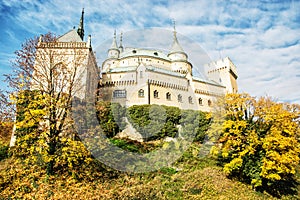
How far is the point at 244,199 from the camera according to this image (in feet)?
45.7

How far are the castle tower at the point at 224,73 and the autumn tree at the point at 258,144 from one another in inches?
1307

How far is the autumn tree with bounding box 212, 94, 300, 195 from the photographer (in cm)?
1476

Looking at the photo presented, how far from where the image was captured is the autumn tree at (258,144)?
48.4 feet

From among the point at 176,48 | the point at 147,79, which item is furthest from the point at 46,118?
the point at 176,48

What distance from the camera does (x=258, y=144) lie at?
605 inches

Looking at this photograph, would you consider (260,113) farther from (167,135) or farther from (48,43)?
(48,43)

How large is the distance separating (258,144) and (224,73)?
125ft

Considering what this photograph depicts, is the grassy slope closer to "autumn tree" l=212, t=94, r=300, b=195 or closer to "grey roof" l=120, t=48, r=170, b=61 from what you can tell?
"autumn tree" l=212, t=94, r=300, b=195

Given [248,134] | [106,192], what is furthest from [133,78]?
[106,192]

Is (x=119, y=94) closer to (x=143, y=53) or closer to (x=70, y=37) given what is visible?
(x=70, y=37)

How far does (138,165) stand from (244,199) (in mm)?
7762

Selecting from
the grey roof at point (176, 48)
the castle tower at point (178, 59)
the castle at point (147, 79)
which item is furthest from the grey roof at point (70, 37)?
the grey roof at point (176, 48)

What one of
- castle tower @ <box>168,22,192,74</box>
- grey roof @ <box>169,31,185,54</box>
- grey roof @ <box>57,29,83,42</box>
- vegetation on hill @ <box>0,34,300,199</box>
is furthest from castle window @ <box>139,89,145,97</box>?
grey roof @ <box>169,31,185,54</box>

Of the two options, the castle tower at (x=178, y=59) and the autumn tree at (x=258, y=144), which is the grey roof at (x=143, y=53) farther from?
the autumn tree at (x=258, y=144)
